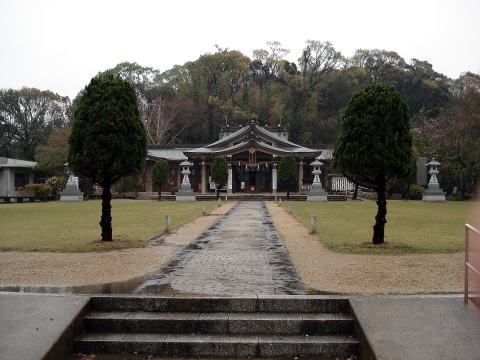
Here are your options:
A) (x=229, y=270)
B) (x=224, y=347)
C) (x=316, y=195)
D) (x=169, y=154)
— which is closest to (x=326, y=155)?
(x=316, y=195)

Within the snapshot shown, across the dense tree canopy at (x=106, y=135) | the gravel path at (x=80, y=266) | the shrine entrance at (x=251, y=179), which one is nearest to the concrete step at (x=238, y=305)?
the gravel path at (x=80, y=266)

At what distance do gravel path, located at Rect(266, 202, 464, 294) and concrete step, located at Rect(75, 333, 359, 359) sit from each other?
4.53 ft

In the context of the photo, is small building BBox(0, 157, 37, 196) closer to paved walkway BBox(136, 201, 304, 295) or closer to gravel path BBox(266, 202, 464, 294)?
paved walkway BBox(136, 201, 304, 295)

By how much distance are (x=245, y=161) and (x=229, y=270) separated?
117 ft

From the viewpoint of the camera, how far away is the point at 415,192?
37375 mm

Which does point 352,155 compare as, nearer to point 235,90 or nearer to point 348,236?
point 348,236

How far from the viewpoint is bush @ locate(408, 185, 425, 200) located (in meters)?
37.3

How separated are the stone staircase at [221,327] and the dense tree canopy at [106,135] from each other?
6039 millimetres

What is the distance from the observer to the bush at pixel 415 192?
37.3 meters

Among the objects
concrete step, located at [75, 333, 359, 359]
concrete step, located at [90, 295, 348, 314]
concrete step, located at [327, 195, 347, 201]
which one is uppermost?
concrete step, located at [327, 195, 347, 201]

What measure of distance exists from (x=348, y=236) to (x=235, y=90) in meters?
51.7

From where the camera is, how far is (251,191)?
44.5m

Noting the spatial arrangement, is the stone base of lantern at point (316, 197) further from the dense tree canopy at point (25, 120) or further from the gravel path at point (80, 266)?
the dense tree canopy at point (25, 120)

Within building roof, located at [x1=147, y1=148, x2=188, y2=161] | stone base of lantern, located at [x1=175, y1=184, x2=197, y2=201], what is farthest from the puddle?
building roof, located at [x1=147, y1=148, x2=188, y2=161]
